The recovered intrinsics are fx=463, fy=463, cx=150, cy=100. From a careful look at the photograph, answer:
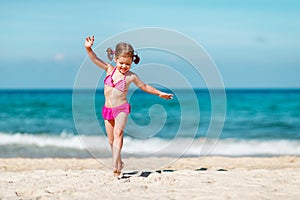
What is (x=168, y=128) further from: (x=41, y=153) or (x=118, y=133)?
(x=118, y=133)

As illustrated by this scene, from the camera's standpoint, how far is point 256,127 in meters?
20.7

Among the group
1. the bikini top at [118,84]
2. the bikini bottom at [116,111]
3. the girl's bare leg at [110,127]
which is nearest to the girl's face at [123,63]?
the bikini top at [118,84]

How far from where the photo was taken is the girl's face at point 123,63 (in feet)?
20.3

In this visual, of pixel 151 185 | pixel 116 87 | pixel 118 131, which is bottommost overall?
pixel 151 185

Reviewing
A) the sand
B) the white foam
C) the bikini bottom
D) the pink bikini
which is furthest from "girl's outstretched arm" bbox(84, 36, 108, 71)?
the white foam

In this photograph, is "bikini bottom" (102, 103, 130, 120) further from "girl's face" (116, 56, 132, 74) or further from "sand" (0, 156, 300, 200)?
"sand" (0, 156, 300, 200)

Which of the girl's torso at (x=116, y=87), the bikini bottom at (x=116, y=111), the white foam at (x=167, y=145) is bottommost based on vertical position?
the white foam at (x=167, y=145)

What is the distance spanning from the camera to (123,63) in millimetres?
6215

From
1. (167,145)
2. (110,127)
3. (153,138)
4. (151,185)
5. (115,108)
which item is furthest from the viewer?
(153,138)

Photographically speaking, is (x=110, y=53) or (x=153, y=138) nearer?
(x=110, y=53)

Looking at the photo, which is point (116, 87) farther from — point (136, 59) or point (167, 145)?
point (167, 145)

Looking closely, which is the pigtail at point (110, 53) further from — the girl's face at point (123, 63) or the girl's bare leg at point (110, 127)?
the girl's bare leg at point (110, 127)

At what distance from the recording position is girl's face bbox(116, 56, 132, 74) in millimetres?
6195

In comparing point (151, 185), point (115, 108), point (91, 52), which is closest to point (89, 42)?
point (91, 52)
